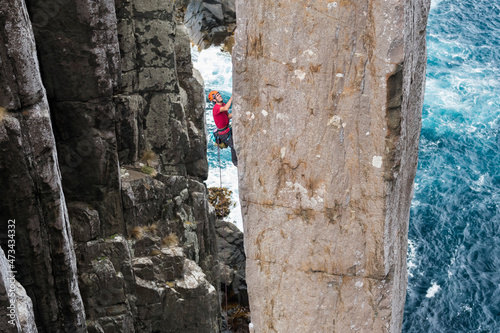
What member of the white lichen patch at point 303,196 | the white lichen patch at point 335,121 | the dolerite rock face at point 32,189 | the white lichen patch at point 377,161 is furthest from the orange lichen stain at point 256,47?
the dolerite rock face at point 32,189

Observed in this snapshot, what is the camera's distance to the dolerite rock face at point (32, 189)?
6.77 meters

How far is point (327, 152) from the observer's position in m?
4.29

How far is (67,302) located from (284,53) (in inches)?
232

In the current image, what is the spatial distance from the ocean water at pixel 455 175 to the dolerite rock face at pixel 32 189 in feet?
41.7

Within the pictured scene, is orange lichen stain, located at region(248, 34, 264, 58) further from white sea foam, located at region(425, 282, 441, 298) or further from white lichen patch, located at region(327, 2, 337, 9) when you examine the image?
white sea foam, located at region(425, 282, 441, 298)

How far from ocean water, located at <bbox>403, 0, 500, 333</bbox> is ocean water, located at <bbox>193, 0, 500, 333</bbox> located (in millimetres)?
37

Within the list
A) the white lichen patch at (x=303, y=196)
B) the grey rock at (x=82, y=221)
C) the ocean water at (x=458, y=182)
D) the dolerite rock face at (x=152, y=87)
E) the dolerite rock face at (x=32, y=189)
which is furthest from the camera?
the ocean water at (x=458, y=182)

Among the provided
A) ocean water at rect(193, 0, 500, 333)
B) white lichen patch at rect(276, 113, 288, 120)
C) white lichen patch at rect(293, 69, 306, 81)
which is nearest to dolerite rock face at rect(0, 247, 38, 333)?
white lichen patch at rect(276, 113, 288, 120)

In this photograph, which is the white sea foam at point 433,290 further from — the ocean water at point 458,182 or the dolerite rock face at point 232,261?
the dolerite rock face at point 232,261

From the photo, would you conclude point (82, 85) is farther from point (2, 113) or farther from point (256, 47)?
point (256, 47)

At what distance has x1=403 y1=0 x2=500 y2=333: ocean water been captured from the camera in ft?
60.3

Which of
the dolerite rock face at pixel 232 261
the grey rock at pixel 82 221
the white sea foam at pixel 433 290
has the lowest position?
the white sea foam at pixel 433 290

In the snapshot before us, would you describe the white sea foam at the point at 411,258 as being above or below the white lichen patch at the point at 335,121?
below

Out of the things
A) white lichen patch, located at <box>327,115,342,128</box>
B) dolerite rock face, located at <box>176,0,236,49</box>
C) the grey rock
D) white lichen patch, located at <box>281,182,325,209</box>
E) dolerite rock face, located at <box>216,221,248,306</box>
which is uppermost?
white lichen patch, located at <box>327,115,342,128</box>
